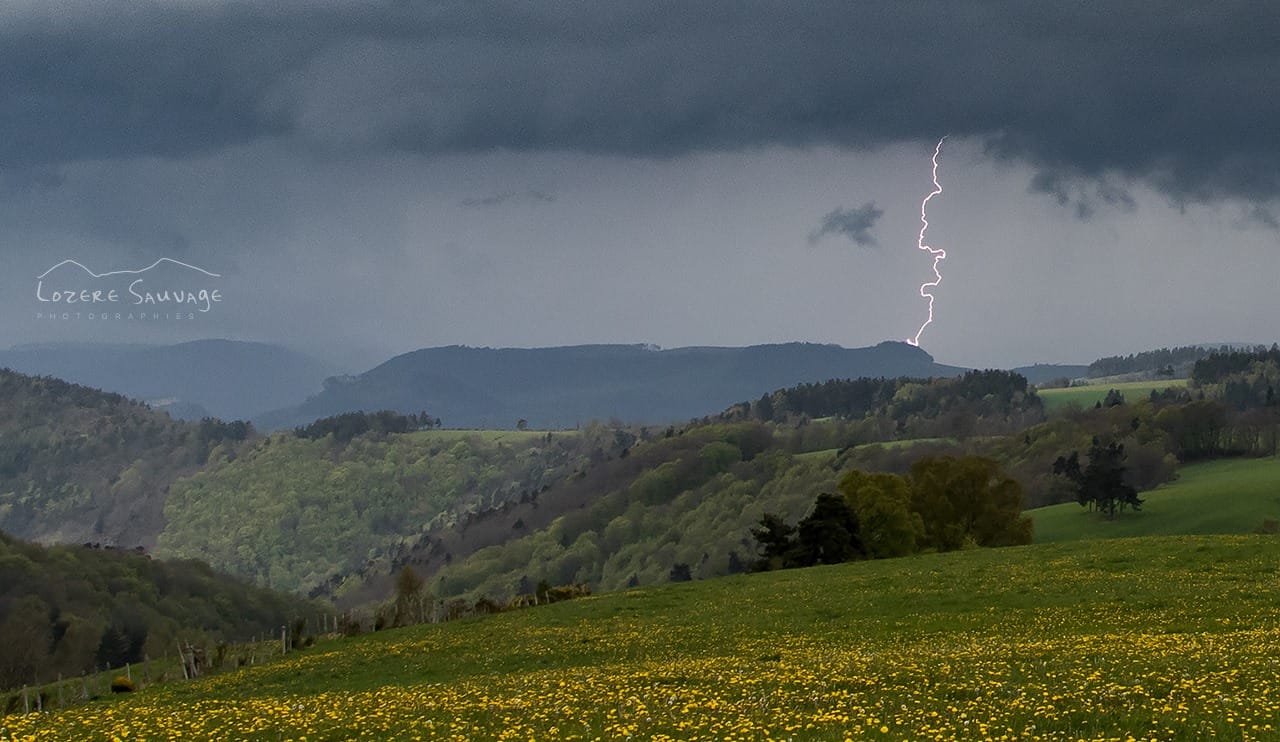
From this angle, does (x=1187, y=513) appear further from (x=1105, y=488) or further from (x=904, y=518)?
(x=904, y=518)

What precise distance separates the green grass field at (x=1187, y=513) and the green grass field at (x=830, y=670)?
82.2 metres

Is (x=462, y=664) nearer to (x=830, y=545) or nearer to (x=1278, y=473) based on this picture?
(x=830, y=545)

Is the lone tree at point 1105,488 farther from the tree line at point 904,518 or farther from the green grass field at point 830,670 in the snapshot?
the green grass field at point 830,670

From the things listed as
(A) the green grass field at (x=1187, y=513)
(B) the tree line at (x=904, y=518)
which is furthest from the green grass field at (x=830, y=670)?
(A) the green grass field at (x=1187, y=513)

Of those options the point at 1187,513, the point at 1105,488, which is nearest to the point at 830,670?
the point at 1105,488

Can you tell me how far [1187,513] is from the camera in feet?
484

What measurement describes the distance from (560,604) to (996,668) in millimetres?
51661

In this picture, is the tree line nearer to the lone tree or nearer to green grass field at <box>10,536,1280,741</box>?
green grass field at <box>10,536,1280,741</box>

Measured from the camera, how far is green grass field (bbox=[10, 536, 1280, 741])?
18.8 metres

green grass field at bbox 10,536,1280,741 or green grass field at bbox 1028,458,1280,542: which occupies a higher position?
green grass field at bbox 10,536,1280,741

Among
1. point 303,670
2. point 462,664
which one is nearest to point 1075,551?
point 462,664

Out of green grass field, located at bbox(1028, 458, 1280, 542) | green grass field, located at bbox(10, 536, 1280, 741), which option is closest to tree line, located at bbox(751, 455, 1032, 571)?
green grass field, located at bbox(1028, 458, 1280, 542)

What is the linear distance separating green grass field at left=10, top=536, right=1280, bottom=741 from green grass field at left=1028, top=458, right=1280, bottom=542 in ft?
270

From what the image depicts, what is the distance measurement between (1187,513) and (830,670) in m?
141
